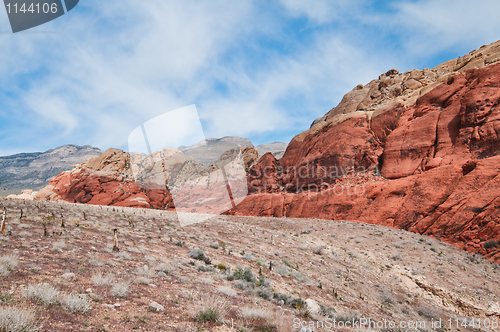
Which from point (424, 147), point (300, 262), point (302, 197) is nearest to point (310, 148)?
point (302, 197)

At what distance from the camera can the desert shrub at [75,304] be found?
4.31 metres

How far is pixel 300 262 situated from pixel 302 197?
19837 mm

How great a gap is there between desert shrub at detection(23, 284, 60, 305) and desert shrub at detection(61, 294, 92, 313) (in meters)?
0.15

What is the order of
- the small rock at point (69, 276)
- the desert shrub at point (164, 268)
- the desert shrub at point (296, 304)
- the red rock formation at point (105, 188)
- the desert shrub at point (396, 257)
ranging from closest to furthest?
the small rock at point (69, 276)
the desert shrub at point (296, 304)
the desert shrub at point (164, 268)
the desert shrub at point (396, 257)
the red rock formation at point (105, 188)

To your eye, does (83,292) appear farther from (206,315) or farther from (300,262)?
(300,262)

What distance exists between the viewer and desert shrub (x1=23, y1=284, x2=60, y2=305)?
14.1 feet

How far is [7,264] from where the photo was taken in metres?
5.53

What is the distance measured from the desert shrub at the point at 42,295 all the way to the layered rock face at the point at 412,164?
21029 millimetres

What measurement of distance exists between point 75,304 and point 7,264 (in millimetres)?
2760

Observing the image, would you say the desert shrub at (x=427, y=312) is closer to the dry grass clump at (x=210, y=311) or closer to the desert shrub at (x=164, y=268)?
the dry grass clump at (x=210, y=311)

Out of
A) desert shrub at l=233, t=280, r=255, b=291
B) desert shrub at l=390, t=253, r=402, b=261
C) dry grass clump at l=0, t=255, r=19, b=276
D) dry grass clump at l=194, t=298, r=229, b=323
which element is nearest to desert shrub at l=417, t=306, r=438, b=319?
desert shrub at l=390, t=253, r=402, b=261

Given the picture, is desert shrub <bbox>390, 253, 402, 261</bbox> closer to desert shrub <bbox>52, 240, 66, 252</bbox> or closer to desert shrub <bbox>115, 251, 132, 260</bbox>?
desert shrub <bbox>115, 251, 132, 260</bbox>

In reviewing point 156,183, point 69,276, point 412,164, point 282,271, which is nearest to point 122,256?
point 69,276

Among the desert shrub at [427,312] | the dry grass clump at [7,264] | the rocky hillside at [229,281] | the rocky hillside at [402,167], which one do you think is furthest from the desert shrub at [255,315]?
the rocky hillside at [402,167]
